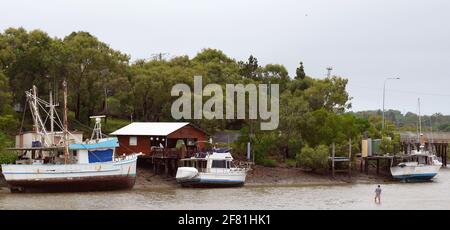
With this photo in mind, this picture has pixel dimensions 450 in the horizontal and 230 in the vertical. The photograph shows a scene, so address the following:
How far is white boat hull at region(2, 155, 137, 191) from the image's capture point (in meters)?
52.7

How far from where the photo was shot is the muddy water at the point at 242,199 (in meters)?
45.6

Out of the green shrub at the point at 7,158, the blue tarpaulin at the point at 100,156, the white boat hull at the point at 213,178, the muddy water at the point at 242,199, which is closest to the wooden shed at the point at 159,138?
the white boat hull at the point at 213,178

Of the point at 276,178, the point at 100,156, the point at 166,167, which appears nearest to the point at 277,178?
the point at 276,178

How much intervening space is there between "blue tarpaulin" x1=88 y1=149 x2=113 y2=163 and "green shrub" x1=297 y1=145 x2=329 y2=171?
2111cm

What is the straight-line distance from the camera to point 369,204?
158 feet

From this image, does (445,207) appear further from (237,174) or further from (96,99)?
(96,99)

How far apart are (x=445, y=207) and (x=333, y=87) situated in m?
48.8

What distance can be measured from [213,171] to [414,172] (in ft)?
74.7

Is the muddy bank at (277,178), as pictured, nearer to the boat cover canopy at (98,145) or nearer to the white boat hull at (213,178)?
the white boat hull at (213,178)

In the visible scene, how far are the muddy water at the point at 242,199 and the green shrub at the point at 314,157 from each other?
7.06 metres

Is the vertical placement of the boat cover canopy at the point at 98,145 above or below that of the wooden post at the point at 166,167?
above

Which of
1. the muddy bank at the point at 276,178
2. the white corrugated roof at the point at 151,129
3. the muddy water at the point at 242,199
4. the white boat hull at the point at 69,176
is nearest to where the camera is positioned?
the muddy water at the point at 242,199

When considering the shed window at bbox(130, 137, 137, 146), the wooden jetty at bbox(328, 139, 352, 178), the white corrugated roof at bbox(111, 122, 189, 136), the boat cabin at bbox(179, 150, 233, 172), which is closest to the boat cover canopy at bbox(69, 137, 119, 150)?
the boat cabin at bbox(179, 150, 233, 172)
